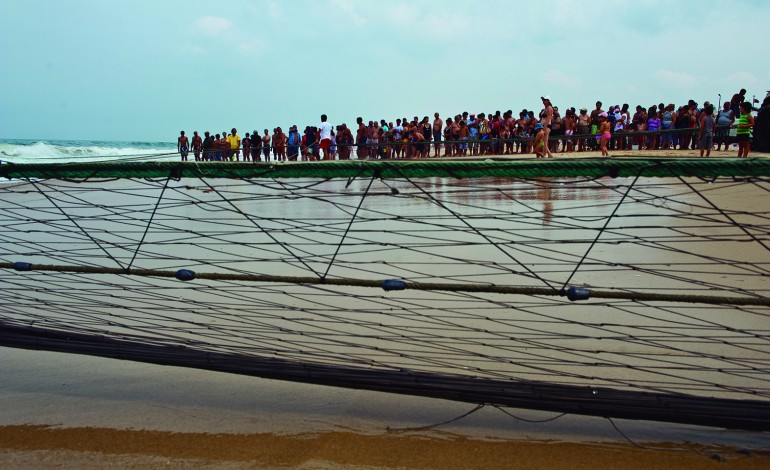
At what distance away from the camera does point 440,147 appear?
22.3m

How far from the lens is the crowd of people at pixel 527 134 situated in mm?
16438

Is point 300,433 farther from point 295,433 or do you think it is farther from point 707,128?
point 707,128

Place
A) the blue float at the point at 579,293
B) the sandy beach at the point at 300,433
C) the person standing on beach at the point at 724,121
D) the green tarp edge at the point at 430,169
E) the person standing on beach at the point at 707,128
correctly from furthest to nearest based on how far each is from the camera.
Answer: the person standing on beach at the point at 724,121, the person standing on beach at the point at 707,128, the sandy beach at the point at 300,433, the blue float at the point at 579,293, the green tarp edge at the point at 430,169

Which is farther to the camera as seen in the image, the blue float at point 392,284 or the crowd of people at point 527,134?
the crowd of people at point 527,134

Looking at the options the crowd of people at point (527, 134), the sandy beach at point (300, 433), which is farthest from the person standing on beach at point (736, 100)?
the sandy beach at point (300, 433)

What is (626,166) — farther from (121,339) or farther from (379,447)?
(121,339)

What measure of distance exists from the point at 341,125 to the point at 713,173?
2061cm

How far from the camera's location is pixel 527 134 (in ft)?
65.9

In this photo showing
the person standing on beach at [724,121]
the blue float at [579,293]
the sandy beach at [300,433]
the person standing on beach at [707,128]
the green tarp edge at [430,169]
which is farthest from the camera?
the person standing on beach at [724,121]

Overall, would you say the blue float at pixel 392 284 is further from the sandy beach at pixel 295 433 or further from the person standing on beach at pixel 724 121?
the person standing on beach at pixel 724 121

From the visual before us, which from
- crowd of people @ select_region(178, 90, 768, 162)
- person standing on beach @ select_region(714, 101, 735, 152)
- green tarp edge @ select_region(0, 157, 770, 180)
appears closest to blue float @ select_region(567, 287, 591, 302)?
green tarp edge @ select_region(0, 157, 770, 180)

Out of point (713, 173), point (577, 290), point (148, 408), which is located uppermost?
point (713, 173)

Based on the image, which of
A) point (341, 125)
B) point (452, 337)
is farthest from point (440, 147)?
point (452, 337)

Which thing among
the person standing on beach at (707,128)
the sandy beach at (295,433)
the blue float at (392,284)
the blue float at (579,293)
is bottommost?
the sandy beach at (295,433)
